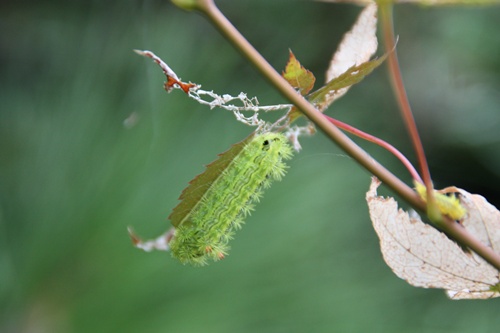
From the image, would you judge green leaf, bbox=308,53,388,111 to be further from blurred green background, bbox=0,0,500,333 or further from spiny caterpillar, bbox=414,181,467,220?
blurred green background, bbox=0,0,500,333

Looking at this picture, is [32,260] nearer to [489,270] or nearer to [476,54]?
[489,270]

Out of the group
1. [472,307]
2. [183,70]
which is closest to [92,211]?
[183,70]

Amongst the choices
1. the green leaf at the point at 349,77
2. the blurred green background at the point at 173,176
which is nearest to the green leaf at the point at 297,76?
the green leaf at the point at 349,77

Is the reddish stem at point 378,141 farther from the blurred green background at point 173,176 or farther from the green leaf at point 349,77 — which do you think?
the blurred green background at point 173,176

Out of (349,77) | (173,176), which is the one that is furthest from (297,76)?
(173,176)

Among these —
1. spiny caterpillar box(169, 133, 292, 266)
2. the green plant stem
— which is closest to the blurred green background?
spiny caterpillar box(169, 133, 292, 266)

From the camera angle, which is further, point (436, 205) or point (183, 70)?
point (183, 70)
